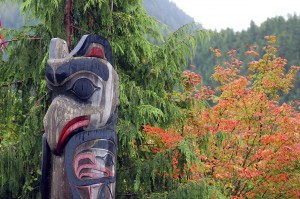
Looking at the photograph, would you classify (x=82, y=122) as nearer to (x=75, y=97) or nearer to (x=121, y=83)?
(x=75, y=97)

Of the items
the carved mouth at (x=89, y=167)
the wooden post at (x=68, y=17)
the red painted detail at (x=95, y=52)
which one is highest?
the wooden post at (x=68, y=17)

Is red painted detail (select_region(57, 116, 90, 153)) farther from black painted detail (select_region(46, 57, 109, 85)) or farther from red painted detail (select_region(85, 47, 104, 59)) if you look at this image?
red painted detail (select_region(85, 47, 104, 59))

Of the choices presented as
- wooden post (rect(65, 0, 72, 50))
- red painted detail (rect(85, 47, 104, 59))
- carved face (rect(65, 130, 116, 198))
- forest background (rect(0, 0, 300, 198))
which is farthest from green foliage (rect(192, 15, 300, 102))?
carved face (rect(65, 130, 116, 198))

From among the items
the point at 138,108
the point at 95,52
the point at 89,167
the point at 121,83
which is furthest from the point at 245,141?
the point at 89,167

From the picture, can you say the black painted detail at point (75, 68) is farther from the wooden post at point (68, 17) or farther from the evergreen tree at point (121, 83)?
the wooden post at point (68, 17)

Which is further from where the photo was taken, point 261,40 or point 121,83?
point 261,40

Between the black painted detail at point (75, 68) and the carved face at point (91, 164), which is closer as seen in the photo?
the carved face at point (91, 164)

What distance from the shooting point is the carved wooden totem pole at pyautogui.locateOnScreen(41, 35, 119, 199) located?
4.84 metres

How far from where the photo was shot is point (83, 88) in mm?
4969

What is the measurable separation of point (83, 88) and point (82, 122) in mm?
354

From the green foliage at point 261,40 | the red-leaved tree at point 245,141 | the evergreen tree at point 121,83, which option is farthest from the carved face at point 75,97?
the green foliage at point 261,40

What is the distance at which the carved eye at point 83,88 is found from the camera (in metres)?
4.97

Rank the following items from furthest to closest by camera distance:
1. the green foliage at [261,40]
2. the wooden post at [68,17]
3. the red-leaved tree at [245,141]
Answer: the green foliage at [261,40], the red-leaved tree at [245,141], the wooden post at [68,17]

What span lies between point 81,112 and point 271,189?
616 cm
